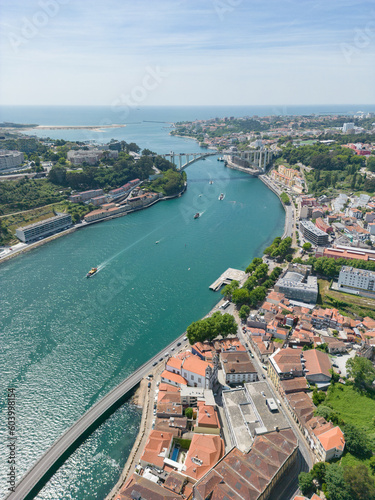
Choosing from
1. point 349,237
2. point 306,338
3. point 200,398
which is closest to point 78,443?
point 200,398

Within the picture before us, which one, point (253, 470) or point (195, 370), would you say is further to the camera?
point (195, 370)

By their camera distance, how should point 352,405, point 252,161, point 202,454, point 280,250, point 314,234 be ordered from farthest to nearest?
point 252,161, point 314,234, point 280,250, point 352,405, point 202,454

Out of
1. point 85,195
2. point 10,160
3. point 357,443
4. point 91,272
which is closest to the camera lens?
point 357,443

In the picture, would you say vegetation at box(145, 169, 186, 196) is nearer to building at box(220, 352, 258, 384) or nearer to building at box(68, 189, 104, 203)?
building at box(68, 189, 104, 203)

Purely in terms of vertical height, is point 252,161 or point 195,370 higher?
point 252,161

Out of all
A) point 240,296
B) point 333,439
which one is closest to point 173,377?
point 333,439

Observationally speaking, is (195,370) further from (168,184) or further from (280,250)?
(168,184)

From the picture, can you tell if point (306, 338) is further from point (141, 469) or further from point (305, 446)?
point (141, 469)
